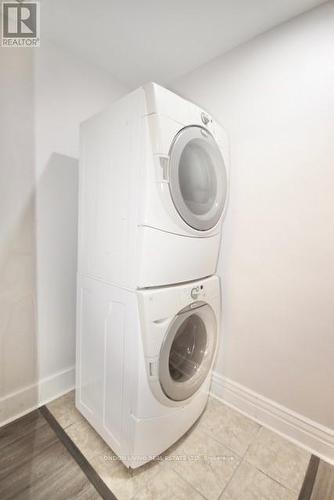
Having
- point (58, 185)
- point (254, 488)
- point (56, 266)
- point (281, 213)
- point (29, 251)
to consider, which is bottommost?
point (254, 488)

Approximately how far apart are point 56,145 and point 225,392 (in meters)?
1.88

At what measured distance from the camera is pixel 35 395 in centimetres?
139

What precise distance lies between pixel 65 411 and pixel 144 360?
0.84 meters

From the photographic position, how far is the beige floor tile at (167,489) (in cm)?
96

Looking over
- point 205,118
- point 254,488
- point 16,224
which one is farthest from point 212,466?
point 205,118

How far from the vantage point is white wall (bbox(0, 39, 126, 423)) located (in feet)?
4.01

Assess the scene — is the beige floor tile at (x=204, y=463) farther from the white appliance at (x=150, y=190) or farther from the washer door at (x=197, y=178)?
the washer door at (x=197, y=178)

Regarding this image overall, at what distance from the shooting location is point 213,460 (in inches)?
44.4

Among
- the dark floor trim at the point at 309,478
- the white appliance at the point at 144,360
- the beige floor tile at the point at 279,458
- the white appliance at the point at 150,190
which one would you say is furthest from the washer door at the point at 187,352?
the dark floor trim at the point at 309,478

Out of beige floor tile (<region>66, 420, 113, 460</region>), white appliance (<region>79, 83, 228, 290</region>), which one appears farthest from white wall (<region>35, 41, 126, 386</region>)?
beige floor tile (<region>66, 420, 113, 460</region>)

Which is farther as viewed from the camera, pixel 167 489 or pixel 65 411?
pixel 65 411

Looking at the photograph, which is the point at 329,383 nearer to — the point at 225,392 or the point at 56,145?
the point at 225,392

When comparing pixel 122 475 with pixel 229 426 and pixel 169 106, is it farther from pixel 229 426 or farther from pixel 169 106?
pixel 169 106

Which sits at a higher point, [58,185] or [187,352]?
[58,185]
